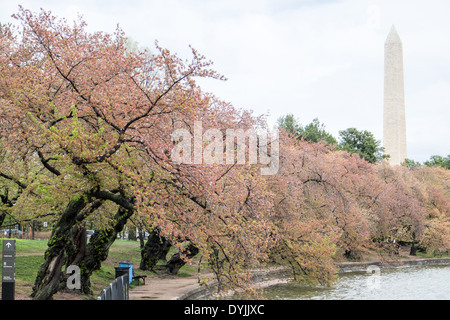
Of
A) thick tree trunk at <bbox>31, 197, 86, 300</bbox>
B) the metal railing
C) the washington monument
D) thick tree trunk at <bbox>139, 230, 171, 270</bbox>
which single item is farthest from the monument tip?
the metal railing

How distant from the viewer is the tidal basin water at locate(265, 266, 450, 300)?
77.8ft

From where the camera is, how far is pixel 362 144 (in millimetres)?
66625

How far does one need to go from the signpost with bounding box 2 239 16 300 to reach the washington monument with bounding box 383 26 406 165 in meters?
57.2

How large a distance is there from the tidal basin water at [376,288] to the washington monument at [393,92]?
30146 mm

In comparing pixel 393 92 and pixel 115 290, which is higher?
pixel 393 92

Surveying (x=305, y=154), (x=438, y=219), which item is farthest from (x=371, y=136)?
(x=305, y=154)

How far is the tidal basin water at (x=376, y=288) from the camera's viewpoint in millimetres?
23703

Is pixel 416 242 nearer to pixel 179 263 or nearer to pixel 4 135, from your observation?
pixel 179 263

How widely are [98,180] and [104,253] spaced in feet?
17.5

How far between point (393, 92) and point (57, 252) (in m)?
54.7

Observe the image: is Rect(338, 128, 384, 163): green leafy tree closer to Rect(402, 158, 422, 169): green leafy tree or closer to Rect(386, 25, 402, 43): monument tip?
Rect(402, 158, 422, 169): green leafy tree

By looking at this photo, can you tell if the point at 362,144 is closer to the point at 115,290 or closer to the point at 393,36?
the point at 393,36

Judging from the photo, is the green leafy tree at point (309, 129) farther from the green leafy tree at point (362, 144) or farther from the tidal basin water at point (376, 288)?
the tidal basin water at point (376, 288)

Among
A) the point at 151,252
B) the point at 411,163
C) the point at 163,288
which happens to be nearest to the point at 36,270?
the point at 163,288
